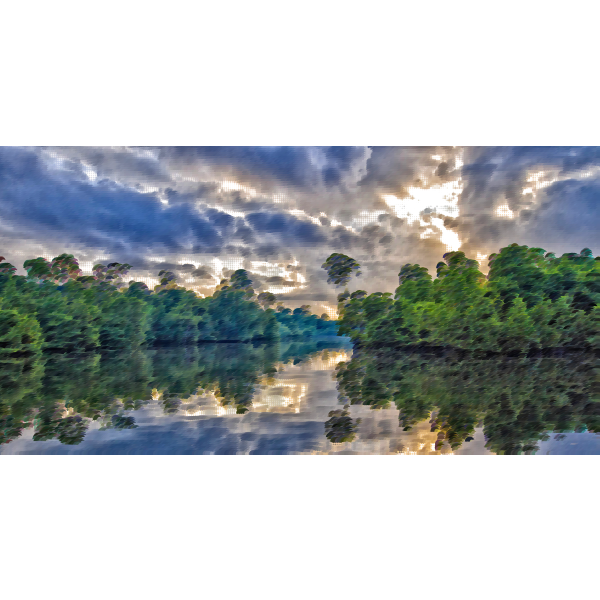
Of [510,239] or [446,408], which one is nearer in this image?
[446,408]

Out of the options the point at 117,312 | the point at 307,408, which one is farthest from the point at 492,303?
the point at 117,312

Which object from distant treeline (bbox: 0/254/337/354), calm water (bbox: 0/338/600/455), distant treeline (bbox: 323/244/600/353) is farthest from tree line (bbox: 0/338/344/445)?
distant treeline (bbox: 323/244/600/353)

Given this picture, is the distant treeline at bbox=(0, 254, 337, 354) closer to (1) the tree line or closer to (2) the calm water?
(1) the tree line

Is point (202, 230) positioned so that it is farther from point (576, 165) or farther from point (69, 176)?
point (576, 165)

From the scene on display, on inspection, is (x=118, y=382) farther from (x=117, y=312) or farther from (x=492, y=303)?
(x=492, y=303)

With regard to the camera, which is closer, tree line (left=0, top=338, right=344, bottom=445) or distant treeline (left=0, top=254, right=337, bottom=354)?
tree line (left=0, top=338, right=344, bottom=445)

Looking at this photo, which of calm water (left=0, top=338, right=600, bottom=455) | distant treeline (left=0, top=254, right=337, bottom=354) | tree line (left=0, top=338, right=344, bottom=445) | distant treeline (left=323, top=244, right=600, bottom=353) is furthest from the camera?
distant treeline (left=0, top=254, right=337, bottom=354)

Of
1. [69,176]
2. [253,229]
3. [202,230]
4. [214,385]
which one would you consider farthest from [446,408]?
[69,176]

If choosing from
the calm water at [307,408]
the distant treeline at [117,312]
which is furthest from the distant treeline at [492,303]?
the distant treeline at [117,312]
